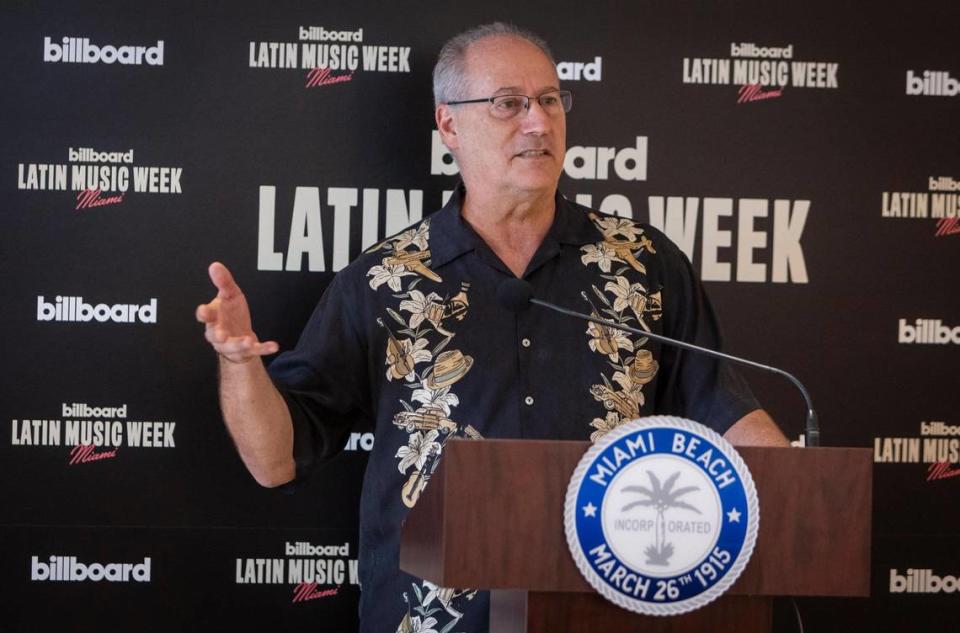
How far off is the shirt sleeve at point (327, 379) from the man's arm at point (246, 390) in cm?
8

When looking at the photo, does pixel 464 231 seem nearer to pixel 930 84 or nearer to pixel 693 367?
pixel 693 367

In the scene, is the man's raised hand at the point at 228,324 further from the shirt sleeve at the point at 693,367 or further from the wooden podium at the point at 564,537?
the shirt sleeve at the point at 693,367

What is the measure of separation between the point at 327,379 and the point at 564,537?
3.91 ft

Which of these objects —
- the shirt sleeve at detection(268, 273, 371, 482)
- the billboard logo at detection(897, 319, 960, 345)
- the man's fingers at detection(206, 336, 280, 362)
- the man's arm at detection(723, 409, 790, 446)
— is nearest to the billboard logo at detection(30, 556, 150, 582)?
the shirt sleeve at detection(268, 273, 371, 482)

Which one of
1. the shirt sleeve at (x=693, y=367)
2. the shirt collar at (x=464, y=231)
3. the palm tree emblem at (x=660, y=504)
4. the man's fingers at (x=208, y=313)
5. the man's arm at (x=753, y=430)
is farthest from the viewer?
the shirt collar at (x=464, y=231)

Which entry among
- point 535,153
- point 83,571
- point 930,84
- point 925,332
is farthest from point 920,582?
point 83,571

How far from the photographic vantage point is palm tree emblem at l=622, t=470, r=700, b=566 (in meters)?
1.54

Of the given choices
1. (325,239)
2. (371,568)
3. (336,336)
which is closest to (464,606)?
(371,568)

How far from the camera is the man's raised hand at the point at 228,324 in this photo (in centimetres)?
207

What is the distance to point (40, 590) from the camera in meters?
3.23

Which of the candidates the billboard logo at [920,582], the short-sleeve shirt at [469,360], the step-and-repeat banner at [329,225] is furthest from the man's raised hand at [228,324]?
the billboard logo at [920,582]

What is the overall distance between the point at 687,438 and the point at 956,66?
231cm

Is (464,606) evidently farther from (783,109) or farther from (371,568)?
(783,109)

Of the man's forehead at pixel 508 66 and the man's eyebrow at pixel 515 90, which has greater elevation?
the man's forehead at pixel 508 66
